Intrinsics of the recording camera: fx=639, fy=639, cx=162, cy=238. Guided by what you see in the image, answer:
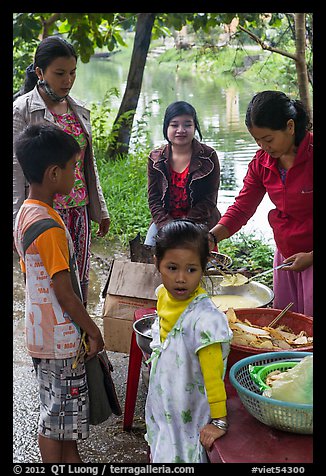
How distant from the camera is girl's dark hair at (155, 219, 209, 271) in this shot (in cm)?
209

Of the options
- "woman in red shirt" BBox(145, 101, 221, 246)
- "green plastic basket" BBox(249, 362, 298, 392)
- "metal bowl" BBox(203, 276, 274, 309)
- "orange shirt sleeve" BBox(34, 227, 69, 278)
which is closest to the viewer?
"green plastic basket" BBox(249, 362, 298, 392)

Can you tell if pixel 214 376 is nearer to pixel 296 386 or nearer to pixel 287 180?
pixel 296 386

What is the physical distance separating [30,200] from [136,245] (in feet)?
4.29

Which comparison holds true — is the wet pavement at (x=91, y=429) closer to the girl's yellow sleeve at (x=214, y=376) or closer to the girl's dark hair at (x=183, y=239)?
the girl's yellow sleeve at (x=214, y=376)

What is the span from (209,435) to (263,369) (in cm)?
30

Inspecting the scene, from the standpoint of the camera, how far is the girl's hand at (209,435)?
74.3 inches

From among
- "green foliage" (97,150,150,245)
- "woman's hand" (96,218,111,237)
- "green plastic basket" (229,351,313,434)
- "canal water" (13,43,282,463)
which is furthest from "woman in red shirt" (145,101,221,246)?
"green foliage" (97,150,150,245)

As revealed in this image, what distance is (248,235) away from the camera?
6.15 meters

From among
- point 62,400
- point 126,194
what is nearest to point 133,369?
point 62,400

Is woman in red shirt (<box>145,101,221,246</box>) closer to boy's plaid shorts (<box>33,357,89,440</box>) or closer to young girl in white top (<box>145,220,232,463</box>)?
boy's plaid shorts (<box>33,357,89,440</box>)

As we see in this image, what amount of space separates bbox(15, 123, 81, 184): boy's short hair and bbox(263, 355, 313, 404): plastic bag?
1138 millimetres
